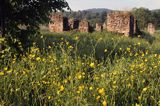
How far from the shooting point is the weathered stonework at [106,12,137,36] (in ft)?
71.2

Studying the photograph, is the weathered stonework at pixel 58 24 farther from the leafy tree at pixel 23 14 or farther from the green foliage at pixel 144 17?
the green foliage at pixel 144 17

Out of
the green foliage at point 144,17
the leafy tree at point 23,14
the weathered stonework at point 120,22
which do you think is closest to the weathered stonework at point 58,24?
the weathered stonework at point 120,22

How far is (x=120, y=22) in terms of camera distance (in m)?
21.8

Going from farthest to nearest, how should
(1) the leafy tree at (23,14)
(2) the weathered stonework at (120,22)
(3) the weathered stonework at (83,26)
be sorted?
(3) the weathered stonework at (83,26), (2) the weathered stonework at (120,22), (1) the leafy tree at (23,14)

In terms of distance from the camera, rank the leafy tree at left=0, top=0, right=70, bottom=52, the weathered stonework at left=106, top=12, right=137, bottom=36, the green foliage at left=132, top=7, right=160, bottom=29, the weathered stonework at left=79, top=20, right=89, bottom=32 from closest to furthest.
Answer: the leafy tree at left=0, top=0, right=70, bottom=52 → the weathered stonework at left=106, top=12, right=137, bottom=36 → the weathered stonework at left=79, top=20, right=89, bottom=32 → the green foliage at left=132, top=7, right=160, bottom=29

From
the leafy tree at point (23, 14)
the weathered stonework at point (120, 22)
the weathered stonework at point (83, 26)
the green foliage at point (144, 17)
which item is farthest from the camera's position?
the green foliage at point (144, 17)

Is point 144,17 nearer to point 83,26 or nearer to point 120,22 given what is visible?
point 120,22

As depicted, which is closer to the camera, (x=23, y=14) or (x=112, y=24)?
(x=23, y=14)

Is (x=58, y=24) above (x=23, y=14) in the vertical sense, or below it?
below

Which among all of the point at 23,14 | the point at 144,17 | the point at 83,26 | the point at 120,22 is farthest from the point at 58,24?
the point at 144,17

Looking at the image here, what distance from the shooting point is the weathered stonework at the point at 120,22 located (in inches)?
854

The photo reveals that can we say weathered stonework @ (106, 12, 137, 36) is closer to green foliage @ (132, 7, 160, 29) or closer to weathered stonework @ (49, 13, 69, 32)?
weathered stonework @ (49, 13, 69, 32)

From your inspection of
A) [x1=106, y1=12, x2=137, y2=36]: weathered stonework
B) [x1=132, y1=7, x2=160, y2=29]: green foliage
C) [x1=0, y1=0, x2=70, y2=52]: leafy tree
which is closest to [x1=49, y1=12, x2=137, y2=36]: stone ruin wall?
[x1=106, y1=12, x2=137, y2=36]: weathered stonework


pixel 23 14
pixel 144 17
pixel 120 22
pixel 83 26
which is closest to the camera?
pixel 23 14
